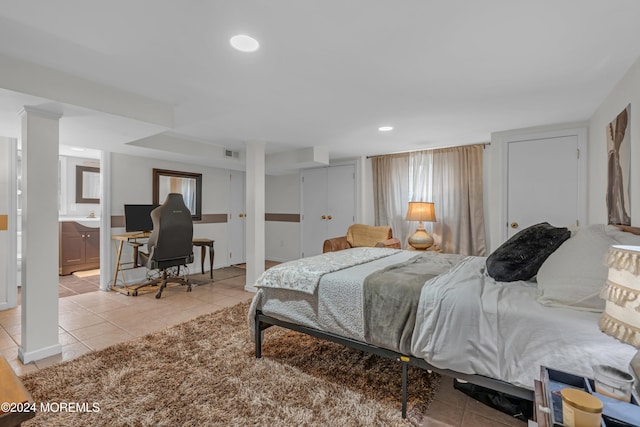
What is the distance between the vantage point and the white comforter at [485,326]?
4.24ft

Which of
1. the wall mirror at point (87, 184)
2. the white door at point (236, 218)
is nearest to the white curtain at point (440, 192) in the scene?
the white door at point (236, 218)

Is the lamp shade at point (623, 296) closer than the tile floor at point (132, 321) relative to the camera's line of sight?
Yes

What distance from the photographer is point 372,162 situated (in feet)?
17.6

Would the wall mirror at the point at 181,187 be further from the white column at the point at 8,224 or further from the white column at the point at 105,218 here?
the white column at the point at 8,224

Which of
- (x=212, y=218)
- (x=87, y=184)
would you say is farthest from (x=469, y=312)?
(x=87, y=184)

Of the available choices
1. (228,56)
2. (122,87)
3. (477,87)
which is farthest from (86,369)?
(477,87)

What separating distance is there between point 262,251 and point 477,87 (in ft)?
10.6

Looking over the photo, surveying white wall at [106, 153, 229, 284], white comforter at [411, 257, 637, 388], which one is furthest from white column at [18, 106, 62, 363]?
white comforter at [411, 257, 637, 388]

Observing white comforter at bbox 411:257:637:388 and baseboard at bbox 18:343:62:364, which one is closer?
white comforter at bbox 411:257:637:388

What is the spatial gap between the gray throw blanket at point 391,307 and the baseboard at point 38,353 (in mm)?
2516

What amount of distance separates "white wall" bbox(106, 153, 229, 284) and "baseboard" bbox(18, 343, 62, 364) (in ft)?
6.87

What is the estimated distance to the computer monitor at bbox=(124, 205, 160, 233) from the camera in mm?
4303

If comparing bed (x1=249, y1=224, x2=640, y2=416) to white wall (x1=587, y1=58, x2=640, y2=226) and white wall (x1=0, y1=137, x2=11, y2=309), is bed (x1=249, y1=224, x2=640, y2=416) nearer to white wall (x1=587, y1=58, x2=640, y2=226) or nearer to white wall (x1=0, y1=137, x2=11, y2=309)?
white wall (x1=587, y1=58, x2=640, y2=226)

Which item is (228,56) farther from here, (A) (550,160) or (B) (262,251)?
(A) (550,160)
